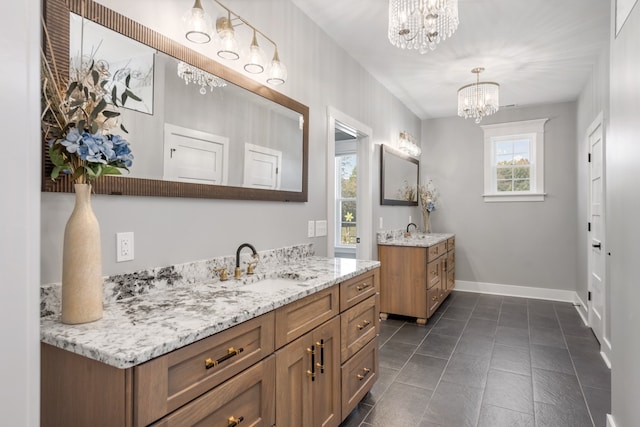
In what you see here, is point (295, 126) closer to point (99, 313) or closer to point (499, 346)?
point (99, 313)

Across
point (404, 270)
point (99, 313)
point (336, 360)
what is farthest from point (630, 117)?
point (404, 270)

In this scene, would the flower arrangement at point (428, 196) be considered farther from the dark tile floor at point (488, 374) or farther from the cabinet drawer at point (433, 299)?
the dark tile floor at point (488, 374)

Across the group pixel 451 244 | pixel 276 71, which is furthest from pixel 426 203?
pixel 276 71

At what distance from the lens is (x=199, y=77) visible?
1771 millimetres

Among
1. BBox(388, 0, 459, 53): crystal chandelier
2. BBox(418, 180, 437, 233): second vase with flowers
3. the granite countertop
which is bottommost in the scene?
the granite countertop

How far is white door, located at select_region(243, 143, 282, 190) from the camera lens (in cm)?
211

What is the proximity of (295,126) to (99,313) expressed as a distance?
5.74 ft

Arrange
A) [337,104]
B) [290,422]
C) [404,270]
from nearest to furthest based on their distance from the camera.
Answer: [290,422], [337,104], [404,270]

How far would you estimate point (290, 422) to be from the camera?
4.97ft

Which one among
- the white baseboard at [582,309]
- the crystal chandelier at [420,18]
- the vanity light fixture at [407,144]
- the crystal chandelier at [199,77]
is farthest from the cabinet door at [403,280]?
the crystal chandelier at [199,77]

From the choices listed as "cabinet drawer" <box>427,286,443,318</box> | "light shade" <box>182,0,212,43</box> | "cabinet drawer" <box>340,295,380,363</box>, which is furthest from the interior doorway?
"light shade" <box>182,0,212,43</box>

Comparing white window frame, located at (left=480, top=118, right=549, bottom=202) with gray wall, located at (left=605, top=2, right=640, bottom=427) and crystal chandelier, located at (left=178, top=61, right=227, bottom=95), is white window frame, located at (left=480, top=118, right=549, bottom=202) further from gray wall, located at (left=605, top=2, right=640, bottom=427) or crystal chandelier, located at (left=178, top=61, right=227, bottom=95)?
crystal chandelier, located at (left=178, top=61, right=227, bottom=95)

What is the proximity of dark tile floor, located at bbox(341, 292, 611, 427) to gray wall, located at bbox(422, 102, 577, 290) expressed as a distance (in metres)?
1.05

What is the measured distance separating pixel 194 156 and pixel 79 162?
636mm
